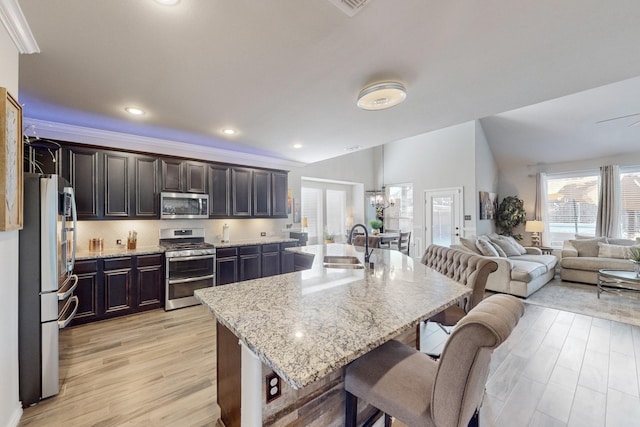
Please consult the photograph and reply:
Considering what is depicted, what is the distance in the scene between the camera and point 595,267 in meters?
4.93

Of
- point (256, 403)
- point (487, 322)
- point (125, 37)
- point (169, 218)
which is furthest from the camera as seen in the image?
point (169, 218)

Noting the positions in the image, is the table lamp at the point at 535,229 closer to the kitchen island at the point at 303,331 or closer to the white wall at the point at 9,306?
the kitchen island at the point at 303,331

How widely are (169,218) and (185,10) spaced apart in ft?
10.5

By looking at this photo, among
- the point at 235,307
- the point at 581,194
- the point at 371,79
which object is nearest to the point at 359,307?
the point at 235,307

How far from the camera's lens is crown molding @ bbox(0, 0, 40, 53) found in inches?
56.1

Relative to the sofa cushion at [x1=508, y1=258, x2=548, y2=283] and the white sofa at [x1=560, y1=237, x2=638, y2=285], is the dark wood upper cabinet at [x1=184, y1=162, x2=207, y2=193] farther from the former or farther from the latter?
the white sofa at [x1=560, y1=237, x2=638, y2=285]

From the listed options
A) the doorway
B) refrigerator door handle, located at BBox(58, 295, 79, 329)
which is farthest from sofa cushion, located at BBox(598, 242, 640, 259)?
refrigerator door handle, located at BBox(58, 295, 79, 329)

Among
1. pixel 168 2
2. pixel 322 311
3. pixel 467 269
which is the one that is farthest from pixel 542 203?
pixel 168 2

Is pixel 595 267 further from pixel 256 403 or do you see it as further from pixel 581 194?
pixel 256 403

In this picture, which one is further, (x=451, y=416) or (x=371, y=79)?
(x=371, y=79)

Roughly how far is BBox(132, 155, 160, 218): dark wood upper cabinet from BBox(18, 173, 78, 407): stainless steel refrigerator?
185 cm

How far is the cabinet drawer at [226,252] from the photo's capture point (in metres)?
4.24

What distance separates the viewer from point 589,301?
4.14 meters

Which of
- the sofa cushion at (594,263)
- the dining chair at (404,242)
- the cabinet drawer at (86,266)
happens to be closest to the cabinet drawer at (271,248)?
the cabinet drawer at (86,266)
